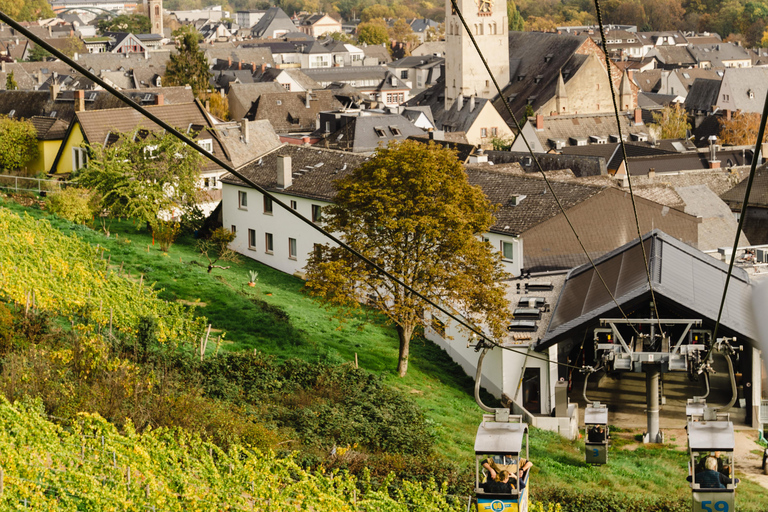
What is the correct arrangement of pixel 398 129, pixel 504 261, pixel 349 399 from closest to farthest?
pixel 349 399 < pixel 504 261 < pixel 398 129

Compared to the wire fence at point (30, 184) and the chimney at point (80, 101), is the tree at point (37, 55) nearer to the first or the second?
the chimney at point (80, 101)

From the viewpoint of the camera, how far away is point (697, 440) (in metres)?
17.8

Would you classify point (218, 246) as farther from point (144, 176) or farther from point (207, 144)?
point (207, 144)

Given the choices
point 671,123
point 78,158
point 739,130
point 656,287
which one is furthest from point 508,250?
point 671,123

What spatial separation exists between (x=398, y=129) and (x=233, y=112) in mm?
32765

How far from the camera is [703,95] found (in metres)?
100

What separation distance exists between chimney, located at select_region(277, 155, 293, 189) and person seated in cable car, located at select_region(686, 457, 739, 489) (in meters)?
29.5

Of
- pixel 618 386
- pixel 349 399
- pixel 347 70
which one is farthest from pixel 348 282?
pixel 347 70

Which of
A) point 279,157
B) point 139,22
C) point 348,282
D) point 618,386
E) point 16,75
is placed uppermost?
point 139,22

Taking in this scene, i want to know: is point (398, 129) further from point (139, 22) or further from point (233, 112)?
point (139, 22)

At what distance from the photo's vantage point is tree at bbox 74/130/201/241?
42406mm

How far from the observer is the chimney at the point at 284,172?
146 feet

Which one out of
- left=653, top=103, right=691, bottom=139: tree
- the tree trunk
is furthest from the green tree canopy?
left=653, top=103, right=691, bottom=139: tree

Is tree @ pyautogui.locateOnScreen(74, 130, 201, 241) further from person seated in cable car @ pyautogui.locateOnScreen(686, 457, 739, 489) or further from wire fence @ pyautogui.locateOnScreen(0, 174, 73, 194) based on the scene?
person seated in cable car @ pyautogui.locateOnScreen(686, 457, 739, 489)
